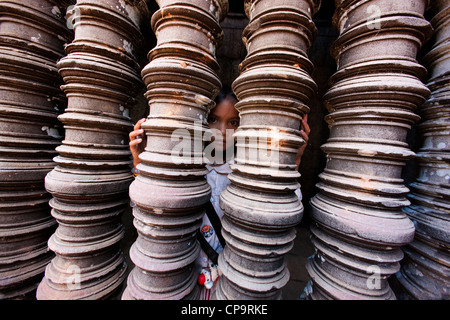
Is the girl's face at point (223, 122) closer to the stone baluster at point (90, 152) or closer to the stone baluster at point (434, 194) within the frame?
the stone baluster at point (90, 152)

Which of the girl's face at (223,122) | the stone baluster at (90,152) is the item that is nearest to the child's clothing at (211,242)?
the girl's face at (223,122)

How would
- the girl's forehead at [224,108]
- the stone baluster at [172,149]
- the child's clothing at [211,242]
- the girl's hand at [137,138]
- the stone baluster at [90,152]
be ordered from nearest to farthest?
the stone baluster at [172,149], the stone baluster at [90,152], the girl's hand at [137,138], the child's clothing at [211,242], the girl's forehead at [224,108]

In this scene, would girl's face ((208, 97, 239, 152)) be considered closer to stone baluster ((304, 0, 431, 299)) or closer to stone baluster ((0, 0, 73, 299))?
stone baluster ((304, 0, 431, 299))

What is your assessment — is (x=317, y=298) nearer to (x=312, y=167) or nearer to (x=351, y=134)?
(x=351, y=134)

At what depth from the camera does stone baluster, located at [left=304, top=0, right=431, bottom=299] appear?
688mm

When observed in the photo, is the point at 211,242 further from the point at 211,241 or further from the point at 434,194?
the point at 434,194

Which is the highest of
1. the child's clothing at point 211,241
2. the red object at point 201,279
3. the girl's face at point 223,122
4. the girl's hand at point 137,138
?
the girl's face at point 223,122

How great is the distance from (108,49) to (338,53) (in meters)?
1.21

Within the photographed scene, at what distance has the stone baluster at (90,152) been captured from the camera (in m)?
0.90

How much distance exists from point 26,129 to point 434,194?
2271 millimetres

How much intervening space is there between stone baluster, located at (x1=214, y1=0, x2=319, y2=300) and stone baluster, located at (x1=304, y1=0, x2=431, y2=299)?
0.18 metres

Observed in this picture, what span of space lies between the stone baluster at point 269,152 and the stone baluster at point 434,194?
609mm

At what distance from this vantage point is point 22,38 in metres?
1.02
